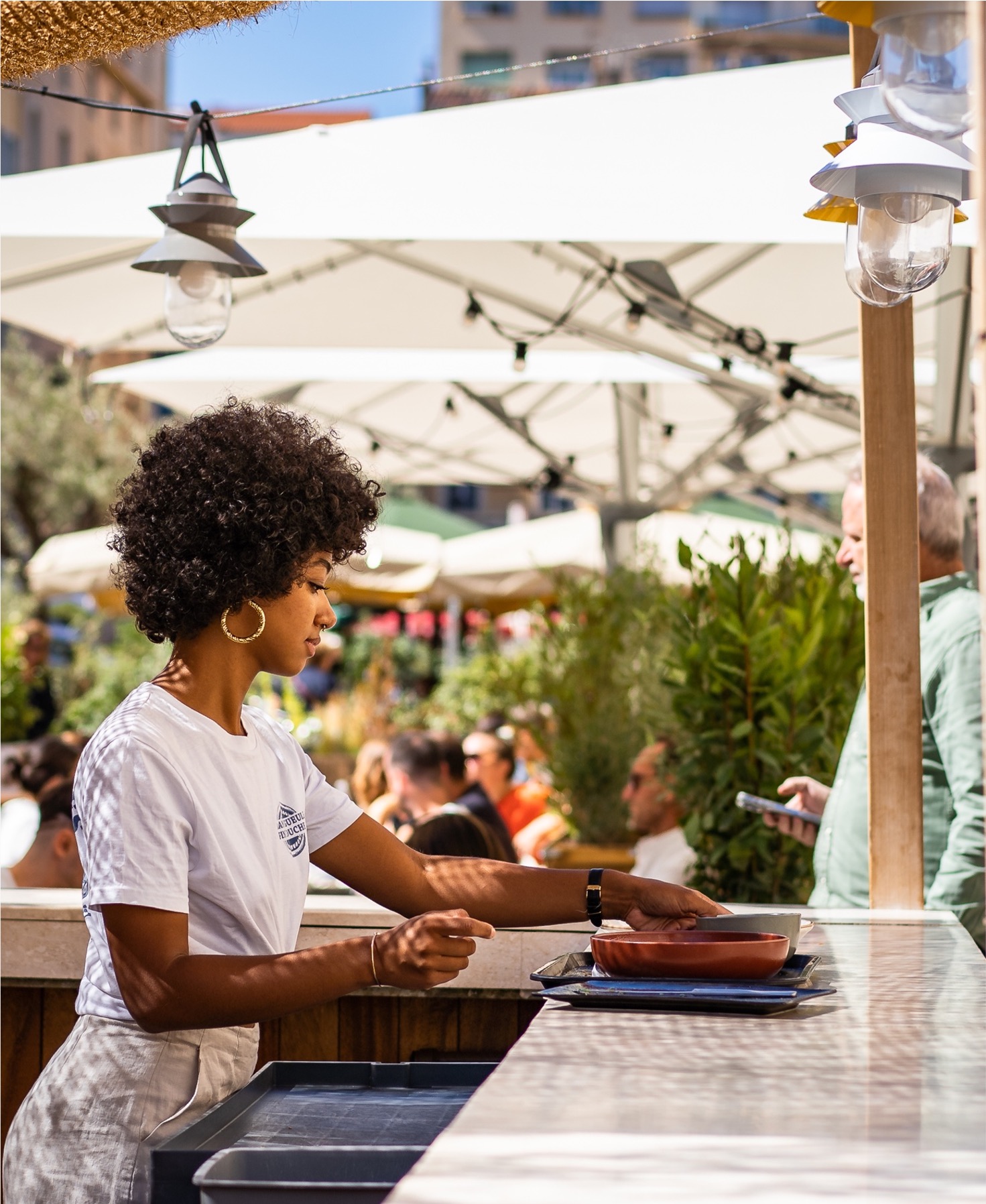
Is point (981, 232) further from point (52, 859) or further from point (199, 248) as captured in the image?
point (52, 859)

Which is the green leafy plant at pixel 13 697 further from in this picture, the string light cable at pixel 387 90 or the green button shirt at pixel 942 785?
the green button shirt at pixel 942 785

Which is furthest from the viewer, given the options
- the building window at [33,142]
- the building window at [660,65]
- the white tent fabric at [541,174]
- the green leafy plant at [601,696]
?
the building window at [660,65]

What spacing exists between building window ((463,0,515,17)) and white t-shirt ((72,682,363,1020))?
2071 inches

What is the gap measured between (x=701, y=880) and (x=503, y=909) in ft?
6.56

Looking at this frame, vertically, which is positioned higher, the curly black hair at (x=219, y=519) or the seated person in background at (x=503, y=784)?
the curly black hair at (x=219, y=519)

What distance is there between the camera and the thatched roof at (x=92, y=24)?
2.32m

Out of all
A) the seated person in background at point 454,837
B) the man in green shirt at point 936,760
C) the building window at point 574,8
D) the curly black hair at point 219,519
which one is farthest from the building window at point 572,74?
the curly black hair at point 219,519

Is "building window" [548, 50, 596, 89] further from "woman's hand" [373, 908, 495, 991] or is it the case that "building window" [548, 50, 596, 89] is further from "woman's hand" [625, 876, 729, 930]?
"woman's hand" [373, 908, 495, 991]

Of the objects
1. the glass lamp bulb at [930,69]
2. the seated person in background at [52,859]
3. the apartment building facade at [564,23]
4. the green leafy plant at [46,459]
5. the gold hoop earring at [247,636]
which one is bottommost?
the seated person in background at [52,859]

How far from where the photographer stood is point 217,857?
74.9 inches

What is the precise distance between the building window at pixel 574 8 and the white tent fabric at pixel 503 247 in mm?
45365

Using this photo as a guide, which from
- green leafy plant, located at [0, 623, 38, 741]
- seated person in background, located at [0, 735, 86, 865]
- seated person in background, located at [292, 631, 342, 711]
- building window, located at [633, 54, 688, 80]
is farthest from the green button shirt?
building window, located at [633, 54, 688, 80]

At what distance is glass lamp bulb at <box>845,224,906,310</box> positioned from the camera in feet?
8.64

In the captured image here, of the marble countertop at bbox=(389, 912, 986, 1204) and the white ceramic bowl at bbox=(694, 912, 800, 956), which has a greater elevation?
the white ceramic bowl at bbox=(694, 912, 800, 956)
